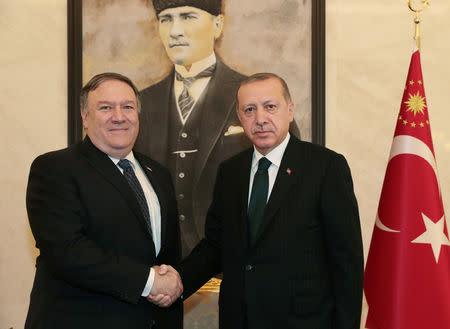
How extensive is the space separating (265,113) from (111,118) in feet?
2.37

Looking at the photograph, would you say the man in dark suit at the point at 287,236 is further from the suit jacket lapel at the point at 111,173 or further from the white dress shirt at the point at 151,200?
the suit jacket lapel at the point at 111,173

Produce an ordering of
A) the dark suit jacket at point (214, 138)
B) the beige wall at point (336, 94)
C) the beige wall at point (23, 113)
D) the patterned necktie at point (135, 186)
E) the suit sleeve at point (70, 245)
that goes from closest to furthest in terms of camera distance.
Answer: the suit sleeve at point (70, 245), the patterned necktie at point (135, 186), the beige wall at point (336, 94), the dark suit jacket at point (214, 138), the beige wall at point (23, 113)

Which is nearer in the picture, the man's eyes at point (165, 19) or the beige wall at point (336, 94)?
the beige wall at point (336, 94)

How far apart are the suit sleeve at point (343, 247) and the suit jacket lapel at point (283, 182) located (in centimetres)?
14

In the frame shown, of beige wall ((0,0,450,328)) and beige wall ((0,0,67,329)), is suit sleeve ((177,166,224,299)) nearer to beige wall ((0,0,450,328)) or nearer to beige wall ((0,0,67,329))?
beige wall ((0,0,450,328))

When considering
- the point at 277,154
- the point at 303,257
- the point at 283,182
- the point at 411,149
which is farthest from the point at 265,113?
the point at 411,149

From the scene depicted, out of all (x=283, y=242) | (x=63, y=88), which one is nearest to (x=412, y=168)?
(x=283, y=242)

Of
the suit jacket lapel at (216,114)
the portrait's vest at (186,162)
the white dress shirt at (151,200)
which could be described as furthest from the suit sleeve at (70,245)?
the suit jacket lapel at (216,114)

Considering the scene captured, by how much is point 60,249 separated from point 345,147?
73.5 inches

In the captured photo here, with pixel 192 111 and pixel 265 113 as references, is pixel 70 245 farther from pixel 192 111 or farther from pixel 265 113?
pixel 192 111

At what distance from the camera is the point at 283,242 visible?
2.21m

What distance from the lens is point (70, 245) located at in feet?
7.07

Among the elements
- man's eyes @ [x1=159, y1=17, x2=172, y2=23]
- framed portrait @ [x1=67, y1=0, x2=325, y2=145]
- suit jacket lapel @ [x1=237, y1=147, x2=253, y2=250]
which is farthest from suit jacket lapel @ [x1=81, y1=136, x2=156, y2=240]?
man's eyes @ [x1=159, y1=17, x2=172, y2=23]

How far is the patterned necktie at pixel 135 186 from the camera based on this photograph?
2373 millimetres
